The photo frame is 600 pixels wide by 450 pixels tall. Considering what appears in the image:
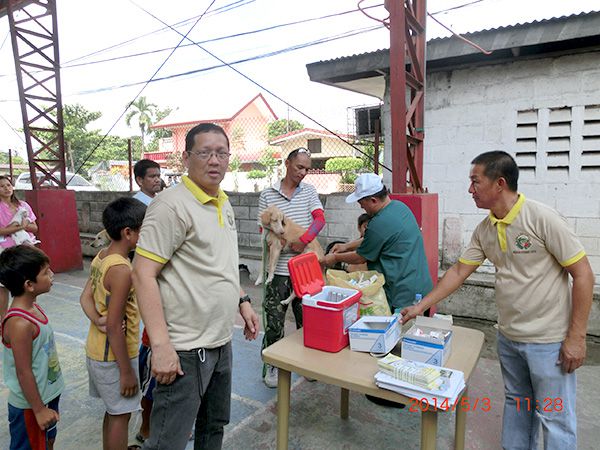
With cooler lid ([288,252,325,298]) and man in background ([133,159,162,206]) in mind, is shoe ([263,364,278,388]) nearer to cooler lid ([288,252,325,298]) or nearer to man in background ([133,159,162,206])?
cooler lid ([288,252,325,298])

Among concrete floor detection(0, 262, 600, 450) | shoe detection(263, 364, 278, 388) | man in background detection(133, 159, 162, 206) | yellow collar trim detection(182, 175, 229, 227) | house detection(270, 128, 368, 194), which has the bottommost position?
concrete floor detection(0, 262, 600, 450)

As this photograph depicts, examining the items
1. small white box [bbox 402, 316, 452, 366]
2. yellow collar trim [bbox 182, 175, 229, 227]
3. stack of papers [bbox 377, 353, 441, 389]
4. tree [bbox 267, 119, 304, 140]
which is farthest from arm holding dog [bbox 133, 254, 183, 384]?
tree [bbox 267, 119, 304, 140]

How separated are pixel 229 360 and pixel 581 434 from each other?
8.02 ft

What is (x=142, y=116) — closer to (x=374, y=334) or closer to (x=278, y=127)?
(x=278, y=127)

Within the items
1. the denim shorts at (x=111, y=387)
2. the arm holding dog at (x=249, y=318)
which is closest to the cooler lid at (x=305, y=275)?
the arm holding dog at (x=249, y=318)

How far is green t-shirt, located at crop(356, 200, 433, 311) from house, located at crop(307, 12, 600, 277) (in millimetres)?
2851

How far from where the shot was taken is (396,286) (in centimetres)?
273

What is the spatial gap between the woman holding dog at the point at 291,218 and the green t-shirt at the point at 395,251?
A: 656 millimetres

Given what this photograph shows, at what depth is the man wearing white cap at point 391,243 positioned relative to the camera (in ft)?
8.83

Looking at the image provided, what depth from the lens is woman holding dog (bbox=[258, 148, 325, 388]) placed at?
10.6 ft

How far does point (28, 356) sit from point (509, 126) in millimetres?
5236

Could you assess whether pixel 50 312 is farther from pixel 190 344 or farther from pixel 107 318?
pixel 190 344

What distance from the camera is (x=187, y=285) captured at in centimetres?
163

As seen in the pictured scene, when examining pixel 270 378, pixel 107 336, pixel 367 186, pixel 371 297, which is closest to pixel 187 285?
pixel 107 336
